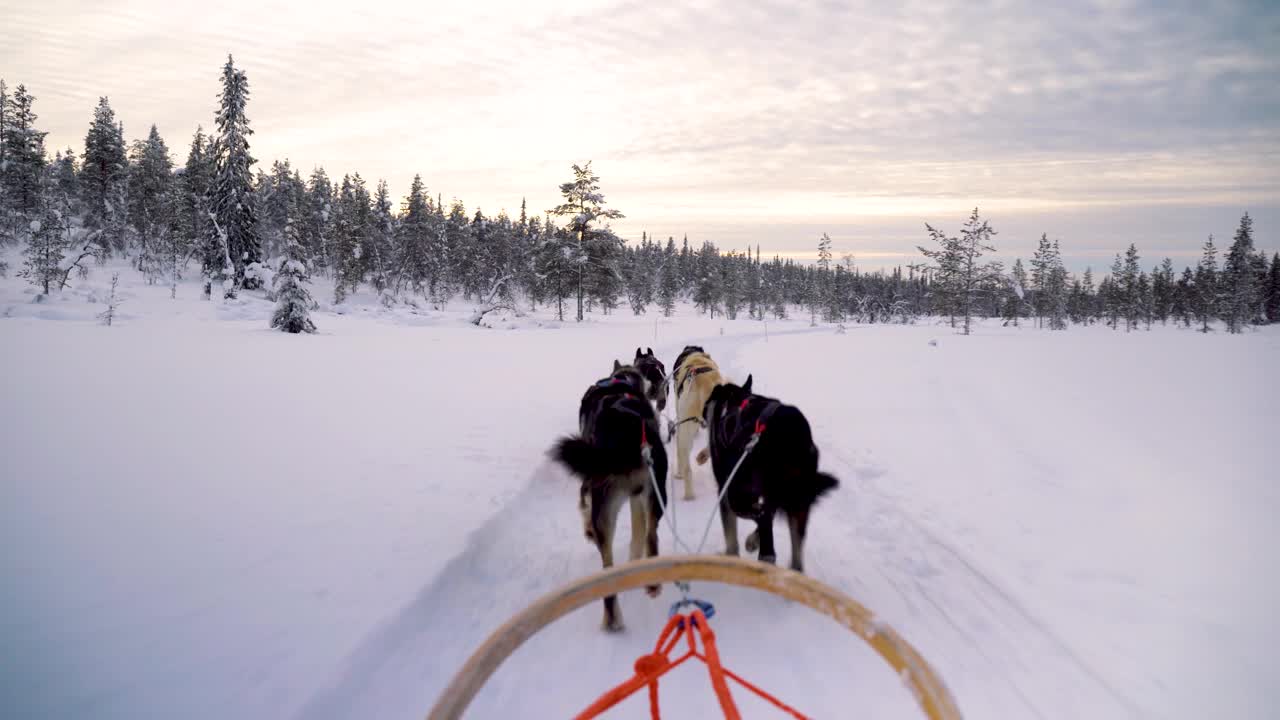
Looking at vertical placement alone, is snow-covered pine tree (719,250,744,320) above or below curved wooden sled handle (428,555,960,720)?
above

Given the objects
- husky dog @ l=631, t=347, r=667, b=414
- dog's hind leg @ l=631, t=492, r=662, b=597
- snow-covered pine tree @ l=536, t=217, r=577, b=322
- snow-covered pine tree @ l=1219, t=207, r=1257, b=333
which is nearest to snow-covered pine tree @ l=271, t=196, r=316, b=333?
husky dog @ l=631, t=347, r=667, b=414

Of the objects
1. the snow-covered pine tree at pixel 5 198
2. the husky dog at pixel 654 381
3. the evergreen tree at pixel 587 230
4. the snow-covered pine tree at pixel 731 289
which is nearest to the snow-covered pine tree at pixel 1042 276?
the snow-covered pine tree at pixel 731 289

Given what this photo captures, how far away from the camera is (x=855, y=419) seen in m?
9.68

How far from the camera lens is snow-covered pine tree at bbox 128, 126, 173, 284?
150 ft

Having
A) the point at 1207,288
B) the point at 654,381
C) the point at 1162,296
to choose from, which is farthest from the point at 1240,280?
the point at 654,381

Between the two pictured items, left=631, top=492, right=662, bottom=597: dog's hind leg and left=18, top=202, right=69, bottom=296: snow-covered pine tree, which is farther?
left=18, top=202, right=69, bottom=296: snow-covered pine tree

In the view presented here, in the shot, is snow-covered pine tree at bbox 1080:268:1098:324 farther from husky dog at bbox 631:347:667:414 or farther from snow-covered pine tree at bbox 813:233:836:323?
husky dog at bbox 631:347:667:414

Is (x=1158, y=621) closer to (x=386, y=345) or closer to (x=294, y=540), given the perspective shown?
(x=294, y=540)

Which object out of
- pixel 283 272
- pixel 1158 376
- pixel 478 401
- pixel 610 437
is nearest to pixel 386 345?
pixel 283 272

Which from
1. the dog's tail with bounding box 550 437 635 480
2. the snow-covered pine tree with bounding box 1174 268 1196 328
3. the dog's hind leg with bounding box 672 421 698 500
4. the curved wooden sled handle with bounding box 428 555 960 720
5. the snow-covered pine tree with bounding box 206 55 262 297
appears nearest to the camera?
the curved wooden sled handle with bounding box 428 555 960 720

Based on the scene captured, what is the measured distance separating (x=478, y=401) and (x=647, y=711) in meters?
8.63

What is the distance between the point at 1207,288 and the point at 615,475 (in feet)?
300

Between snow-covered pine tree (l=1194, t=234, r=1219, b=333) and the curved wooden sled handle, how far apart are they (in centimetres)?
8392

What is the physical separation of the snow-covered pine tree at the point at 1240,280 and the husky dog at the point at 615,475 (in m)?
73.5
